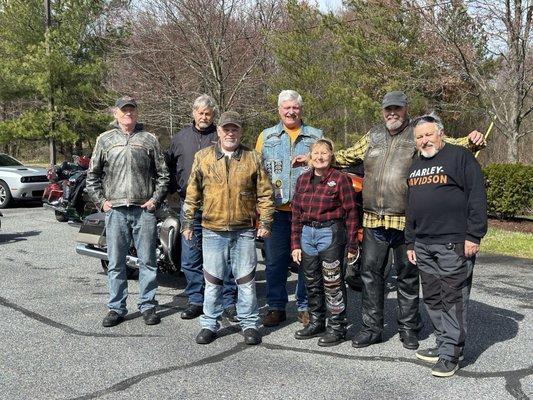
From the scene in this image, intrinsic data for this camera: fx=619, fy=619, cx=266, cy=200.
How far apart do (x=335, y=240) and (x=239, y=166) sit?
948mm

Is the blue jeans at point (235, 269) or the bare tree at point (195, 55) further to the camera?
the bare tree at point (195, 55)

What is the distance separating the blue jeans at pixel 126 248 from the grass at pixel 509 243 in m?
5.93

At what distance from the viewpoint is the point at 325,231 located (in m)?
4.77

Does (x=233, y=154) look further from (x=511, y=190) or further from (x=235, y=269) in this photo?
(x=511, y=190)

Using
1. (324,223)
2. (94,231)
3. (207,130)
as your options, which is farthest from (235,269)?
(94,231)

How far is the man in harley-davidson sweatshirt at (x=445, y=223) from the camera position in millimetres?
4117

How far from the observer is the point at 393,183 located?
4578 millimetres

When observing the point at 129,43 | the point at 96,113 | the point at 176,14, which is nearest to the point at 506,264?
the point at 176,14

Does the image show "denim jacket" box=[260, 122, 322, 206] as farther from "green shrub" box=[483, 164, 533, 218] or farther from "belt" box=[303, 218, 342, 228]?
"green shrub" box=[483, 164, 533, 218]

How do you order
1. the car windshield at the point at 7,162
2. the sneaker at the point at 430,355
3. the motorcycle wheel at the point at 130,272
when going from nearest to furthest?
the sneaker at the point at 430,355 < the motorcycle wheel at the point at 130,272 < the car windshield at the point at 7,162

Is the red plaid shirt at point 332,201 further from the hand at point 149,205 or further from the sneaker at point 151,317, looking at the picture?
the sneaker at point 151,317

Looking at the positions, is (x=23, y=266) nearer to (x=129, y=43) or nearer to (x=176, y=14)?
(x=176, y=14)

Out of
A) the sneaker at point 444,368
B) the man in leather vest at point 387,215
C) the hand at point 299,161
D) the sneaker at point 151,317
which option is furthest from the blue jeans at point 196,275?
the sneaker at point 444,368

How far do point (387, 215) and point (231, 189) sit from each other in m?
1.22
